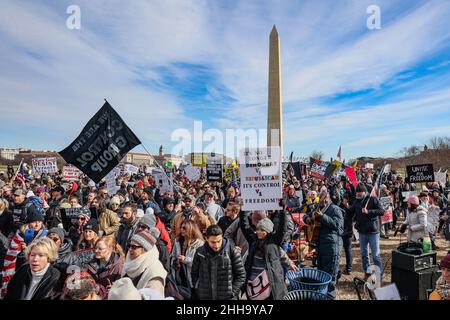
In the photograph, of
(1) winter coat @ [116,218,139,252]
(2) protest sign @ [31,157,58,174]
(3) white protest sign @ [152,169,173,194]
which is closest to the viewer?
(1) winter coat @ [116,218,139,252]

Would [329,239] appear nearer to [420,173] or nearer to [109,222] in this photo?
[109,222]

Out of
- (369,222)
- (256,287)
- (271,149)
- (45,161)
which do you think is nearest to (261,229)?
(256,287)

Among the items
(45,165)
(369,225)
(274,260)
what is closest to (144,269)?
(274,260)

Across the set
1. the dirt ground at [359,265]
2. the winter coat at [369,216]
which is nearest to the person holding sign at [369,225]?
the winter coat at [369,216]

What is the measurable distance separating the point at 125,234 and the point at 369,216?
4383 mm

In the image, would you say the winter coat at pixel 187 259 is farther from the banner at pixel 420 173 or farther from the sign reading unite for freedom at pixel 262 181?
the banner at pixel 420 173

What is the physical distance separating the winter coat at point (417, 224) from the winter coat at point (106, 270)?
5.36 m

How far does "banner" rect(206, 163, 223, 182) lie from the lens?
12.1 meters

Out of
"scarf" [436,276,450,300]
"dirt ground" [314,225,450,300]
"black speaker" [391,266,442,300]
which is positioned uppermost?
"scarf" [436,276,450,300]

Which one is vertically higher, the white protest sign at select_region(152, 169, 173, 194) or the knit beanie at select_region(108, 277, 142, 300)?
the white protest sign at select_region(152, 169, 173, 194)

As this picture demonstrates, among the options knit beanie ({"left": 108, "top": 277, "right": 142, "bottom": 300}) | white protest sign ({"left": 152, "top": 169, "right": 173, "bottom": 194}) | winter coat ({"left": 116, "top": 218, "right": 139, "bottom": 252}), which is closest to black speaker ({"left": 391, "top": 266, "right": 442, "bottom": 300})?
knit beanie ({"left": 108, "top": 277, "right": 142, "bottom": 300})

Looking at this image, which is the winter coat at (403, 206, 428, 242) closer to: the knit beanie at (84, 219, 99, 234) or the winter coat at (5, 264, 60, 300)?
the knit beanie at (84, 219, 99, 234)

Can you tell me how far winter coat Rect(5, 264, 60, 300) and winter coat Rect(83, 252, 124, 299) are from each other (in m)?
0.42
